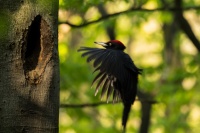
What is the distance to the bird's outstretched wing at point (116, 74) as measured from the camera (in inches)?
185

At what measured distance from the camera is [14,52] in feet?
9.76

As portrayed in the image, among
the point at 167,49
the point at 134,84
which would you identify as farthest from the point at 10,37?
the point at 167,49

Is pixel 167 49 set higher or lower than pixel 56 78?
higher

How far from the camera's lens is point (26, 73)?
301 cm

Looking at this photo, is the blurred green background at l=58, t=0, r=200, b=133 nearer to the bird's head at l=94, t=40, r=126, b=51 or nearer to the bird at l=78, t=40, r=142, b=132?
the bird's head at l=94, t=40, r=126, b=51

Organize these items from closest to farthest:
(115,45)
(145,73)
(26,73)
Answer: (26,73) → (115,45) → (145,73)

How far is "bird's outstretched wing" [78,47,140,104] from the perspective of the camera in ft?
15.5

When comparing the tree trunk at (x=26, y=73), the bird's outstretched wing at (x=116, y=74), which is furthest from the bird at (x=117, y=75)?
the tree trunk at (x=26, y=73)

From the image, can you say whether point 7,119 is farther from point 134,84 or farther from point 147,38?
point 147,38

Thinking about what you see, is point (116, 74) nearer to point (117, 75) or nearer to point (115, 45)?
point (117, 75)

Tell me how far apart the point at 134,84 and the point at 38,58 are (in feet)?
6.85

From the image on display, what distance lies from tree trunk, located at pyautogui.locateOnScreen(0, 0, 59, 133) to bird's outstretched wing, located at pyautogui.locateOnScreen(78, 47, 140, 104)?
4.93 feet

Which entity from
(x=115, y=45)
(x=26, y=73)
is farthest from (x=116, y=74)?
(x=26, y=73)

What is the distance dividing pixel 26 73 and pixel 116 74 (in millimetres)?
1909
